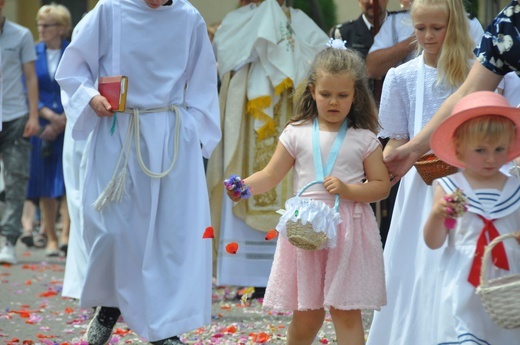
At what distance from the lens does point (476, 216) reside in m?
4.59

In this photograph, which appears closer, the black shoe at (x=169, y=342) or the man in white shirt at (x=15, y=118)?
the black shoe at (x=169, y=342)

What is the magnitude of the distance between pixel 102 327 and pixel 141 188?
762mm

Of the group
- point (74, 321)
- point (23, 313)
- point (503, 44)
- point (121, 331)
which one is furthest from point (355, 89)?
point (23, 313)

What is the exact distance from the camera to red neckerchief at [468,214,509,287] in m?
4.49

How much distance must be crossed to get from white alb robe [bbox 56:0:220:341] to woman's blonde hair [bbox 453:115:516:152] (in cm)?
231

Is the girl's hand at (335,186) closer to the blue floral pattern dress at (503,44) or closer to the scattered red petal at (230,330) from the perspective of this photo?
the blue floral pattern dress at (503,44)

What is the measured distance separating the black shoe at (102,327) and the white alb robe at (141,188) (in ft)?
0.37

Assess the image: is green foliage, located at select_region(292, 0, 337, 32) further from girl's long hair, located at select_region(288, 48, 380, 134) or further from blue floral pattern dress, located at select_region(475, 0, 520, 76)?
blue floral pattern dress, located at select_region(475, 0, 520, 76)

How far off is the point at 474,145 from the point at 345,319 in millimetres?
1256

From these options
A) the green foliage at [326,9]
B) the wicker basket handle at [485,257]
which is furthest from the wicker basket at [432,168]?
the green foliage at [326,9]

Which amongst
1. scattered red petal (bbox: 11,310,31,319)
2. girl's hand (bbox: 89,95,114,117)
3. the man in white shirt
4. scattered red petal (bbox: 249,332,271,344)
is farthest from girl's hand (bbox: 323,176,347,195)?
the man in white shirt

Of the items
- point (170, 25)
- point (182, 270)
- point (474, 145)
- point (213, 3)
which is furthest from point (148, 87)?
point (213, 3)

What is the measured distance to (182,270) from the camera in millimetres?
6523

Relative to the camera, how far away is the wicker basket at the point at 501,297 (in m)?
4.17
